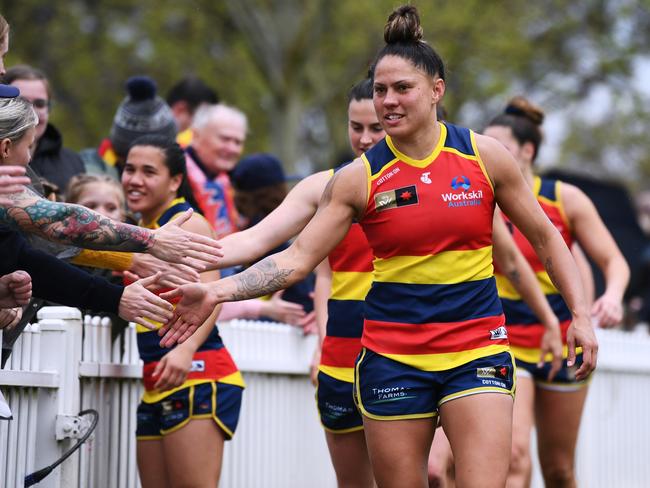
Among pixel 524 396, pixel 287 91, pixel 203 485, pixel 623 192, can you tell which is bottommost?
pixel 203 485

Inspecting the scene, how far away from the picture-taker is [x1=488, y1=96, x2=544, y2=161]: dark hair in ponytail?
8.46 meters

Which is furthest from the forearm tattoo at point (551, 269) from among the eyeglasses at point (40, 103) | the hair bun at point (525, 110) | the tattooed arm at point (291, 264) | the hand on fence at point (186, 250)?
the eyeglasses at point (40, 103)

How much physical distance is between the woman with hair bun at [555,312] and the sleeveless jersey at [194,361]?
2.20 m

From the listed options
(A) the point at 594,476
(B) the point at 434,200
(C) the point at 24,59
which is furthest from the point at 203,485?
(C) the point at 24,59

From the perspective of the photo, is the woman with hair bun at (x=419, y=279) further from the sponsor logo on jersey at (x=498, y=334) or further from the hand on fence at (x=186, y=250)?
the hand on fence at (x=186, y=250)

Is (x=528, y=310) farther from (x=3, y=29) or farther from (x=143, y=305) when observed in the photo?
(x=3, y=29)

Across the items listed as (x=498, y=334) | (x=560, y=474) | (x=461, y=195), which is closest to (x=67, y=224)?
(x=461, y=195)

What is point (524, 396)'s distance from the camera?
820cm

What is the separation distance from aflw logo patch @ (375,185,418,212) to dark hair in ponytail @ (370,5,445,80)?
1.89ft

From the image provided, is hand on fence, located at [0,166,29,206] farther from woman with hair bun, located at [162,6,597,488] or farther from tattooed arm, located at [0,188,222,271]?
woman with hair bun, located at [162,6,597,488]

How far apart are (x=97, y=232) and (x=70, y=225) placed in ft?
0.44

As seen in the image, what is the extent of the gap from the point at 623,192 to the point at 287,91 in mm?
8303

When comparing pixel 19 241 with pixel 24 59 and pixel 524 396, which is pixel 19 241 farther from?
pixel 24 59

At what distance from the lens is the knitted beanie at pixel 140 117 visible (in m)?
8.95
